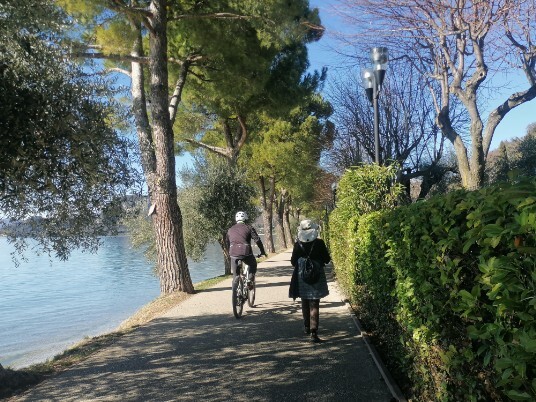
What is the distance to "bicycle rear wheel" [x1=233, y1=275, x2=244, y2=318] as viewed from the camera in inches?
326

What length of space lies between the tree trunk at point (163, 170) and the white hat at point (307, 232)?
528 cm

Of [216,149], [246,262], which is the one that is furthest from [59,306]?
[246,262]

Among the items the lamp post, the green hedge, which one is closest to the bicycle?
the lamp post

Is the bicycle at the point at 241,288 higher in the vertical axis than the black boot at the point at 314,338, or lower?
higher

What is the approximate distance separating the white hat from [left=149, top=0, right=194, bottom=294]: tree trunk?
17.3 ft

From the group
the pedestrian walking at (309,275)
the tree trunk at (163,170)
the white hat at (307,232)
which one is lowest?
the pedestrian walking at (309,275)

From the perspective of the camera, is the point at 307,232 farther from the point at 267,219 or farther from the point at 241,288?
the point at 267,219

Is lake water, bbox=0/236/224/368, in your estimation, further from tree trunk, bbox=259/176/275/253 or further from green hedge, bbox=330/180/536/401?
green hedge, bbox=330/180/536/401

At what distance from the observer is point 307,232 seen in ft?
22.3

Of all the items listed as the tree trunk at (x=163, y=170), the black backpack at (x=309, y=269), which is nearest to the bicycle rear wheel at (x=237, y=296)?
the black backpack at (x=309, y=269)

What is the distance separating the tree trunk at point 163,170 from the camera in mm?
11281

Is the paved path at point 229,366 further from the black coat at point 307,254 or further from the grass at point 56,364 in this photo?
the black coat at point 307,254

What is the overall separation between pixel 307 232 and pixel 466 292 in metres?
4.67

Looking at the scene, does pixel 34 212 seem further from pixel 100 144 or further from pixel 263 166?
pixel 263 166
